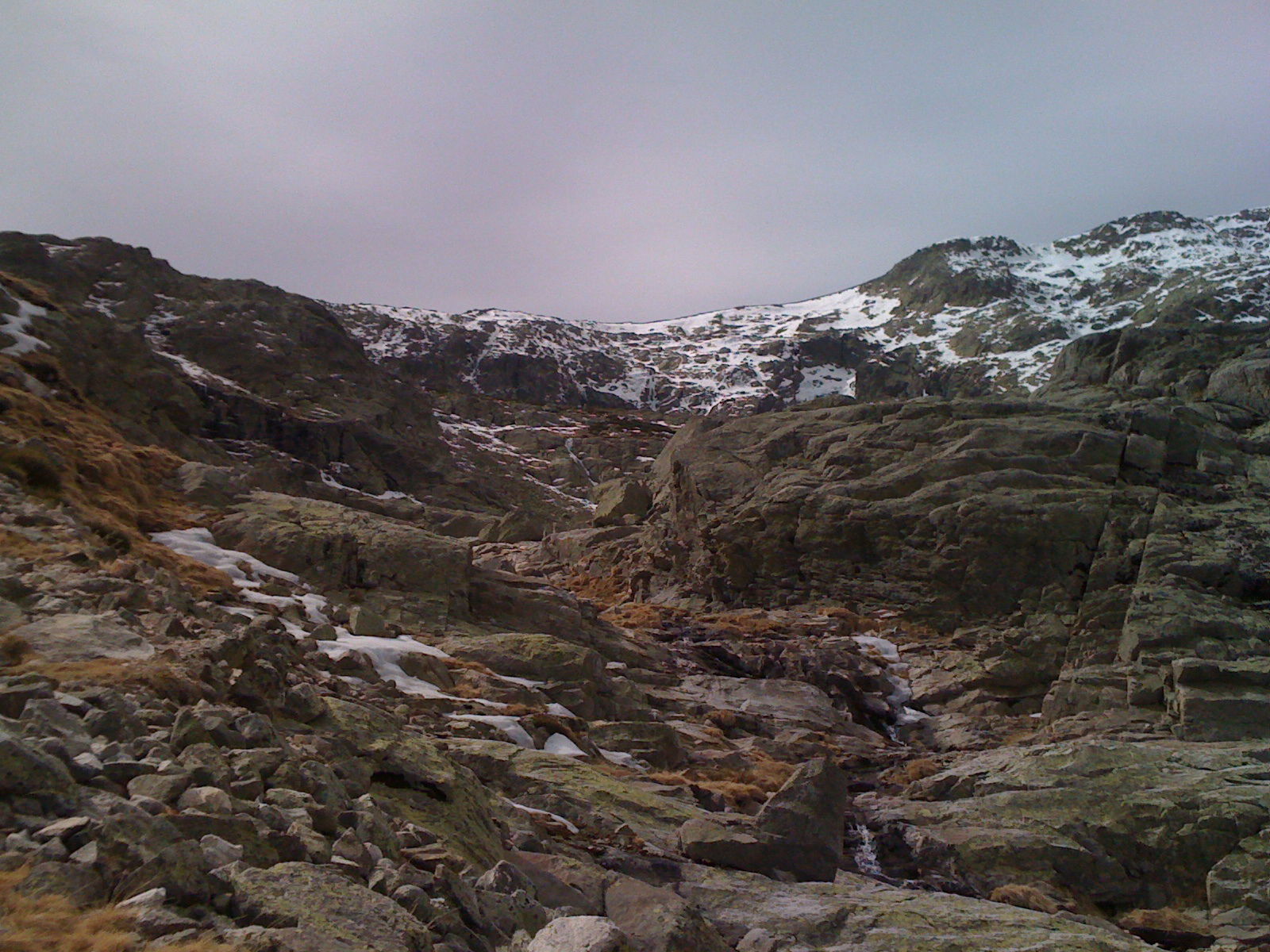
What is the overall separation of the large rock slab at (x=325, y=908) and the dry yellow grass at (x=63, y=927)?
0.72 meters

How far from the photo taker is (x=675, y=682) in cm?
3259

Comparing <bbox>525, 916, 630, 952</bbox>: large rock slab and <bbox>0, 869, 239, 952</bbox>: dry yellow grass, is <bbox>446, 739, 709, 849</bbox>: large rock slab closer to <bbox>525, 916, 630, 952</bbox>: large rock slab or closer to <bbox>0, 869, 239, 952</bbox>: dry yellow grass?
<bbox>525, 916, 630, 952</bbox>: large rock slab

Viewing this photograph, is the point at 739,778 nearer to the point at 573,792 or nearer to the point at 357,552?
the point at 573,792

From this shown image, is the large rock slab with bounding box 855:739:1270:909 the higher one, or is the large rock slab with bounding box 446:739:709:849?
the large rock slab with bounding box 446:739:709:849

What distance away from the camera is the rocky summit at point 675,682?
7527 mm

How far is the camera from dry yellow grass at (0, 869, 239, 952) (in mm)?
4945

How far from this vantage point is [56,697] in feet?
27.0

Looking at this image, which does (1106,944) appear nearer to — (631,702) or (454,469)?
(631,702)

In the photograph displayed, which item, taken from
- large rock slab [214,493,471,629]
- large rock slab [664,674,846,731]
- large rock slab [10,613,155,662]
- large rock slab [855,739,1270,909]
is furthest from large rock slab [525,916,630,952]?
large rock slab [664,674,846,731]

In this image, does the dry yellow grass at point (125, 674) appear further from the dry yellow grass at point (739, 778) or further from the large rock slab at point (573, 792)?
the dry yellow grass at point (739, 778)

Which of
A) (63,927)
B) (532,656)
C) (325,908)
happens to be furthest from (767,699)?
(63,927)

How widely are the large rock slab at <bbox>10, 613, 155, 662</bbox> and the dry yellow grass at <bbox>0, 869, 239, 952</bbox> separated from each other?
600cm

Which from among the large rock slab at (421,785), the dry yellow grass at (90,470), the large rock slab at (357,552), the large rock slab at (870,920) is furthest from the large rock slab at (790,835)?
the large rock slab at (357,552)

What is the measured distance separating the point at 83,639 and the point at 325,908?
692cm
